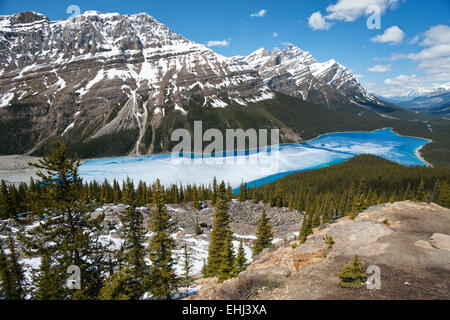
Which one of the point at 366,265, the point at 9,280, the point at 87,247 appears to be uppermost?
the point at 87,247

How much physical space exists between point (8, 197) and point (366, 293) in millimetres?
80115

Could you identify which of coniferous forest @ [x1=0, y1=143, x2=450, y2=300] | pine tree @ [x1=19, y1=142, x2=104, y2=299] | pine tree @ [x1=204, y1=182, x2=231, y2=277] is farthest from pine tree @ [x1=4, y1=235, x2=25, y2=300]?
pine tree @ [x1=204, y1=182, x2=231, y2=277]

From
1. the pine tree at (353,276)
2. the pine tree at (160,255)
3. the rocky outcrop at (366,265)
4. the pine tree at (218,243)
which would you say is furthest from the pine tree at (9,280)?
the pine tree at (353,276)

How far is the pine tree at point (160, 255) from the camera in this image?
20844 millimetres

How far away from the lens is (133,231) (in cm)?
2228

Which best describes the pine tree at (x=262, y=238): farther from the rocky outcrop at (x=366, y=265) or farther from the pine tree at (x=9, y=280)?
the pine tree at (x=9, y=280)

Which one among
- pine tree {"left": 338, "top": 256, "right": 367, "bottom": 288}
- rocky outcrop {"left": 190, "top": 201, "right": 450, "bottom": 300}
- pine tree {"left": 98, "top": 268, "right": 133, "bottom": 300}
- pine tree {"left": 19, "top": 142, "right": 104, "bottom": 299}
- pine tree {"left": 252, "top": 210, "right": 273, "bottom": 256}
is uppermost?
pine tree {"left": 19, "top": 142, "right": 104, "bottom": 299}

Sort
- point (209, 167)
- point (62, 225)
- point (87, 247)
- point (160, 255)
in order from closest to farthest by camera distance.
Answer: point (62, 225) → point (87, 247) → point (160, 255) → point (209, 167)

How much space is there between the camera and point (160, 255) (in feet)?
70.4

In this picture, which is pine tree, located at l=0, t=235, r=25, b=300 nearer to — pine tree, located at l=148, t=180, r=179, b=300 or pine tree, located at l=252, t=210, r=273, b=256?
pine tree, located at l=148, t=180, r=179, b=300

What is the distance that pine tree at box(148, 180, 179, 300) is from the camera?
68.4 feet

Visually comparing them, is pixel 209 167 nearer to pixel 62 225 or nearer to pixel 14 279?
pixel 14 279

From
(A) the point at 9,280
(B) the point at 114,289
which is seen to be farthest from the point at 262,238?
(A) the point at 9,280
